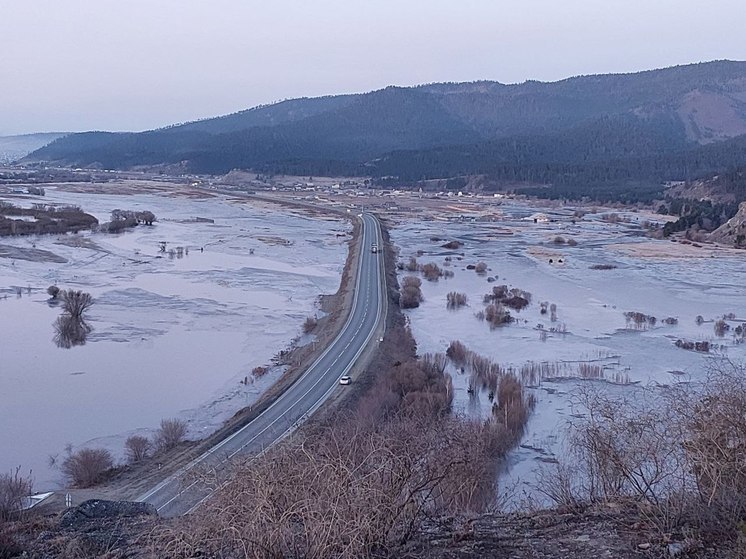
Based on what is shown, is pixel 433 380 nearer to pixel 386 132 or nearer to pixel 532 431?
pixel 532 431

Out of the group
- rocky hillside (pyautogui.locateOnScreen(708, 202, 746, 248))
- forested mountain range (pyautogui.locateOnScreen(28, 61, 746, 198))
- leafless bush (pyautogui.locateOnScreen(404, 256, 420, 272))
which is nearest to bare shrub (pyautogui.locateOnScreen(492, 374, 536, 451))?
leafless bush (pyautogui.locateOnScreen(404, 256, 420, 272))

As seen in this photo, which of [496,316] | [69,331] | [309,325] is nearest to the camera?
[69,331]

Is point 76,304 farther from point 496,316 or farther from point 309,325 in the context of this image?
point 496,316

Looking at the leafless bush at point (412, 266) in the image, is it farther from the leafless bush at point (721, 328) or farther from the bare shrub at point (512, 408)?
the bare shrub at point (512, 408)

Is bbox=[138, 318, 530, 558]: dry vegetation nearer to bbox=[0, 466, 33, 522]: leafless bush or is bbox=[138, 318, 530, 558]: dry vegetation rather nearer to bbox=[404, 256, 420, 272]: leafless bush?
bbox=[0, 466, 33, 522]: leafless bush

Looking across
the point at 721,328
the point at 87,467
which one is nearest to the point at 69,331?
the point at 87,467

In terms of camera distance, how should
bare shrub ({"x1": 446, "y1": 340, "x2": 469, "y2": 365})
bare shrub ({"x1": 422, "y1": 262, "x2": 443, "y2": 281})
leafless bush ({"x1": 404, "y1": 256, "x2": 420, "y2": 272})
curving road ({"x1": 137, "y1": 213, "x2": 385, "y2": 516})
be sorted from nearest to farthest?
curving road ({"x1": 137, "y1": 213, "x2": 385, "y2": 516}), bare shrub ({"x1": 446, "y1": 340, "x2": 469, "y2": 365}), bare shrub ({"x1": 422, "y1": 262, "x2": 443, "y2": 281}), leafless bush ({"x1": 404, "y1": 256, "x2": 420, "y2": 272})
